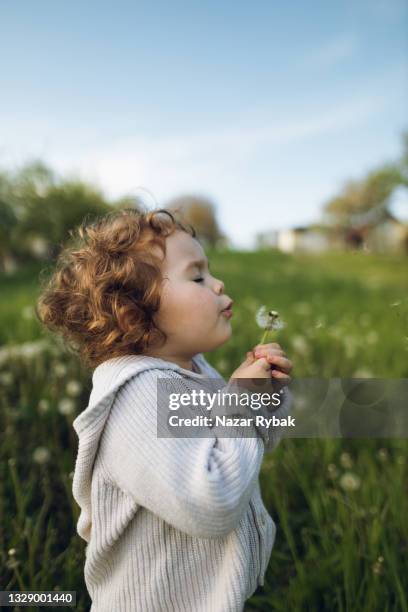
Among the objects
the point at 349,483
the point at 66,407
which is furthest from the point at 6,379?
the point at 349,483

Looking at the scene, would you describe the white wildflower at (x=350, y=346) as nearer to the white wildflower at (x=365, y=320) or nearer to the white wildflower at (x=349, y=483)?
the white wildflower at (x=365, y=320)

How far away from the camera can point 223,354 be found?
3.15 meters

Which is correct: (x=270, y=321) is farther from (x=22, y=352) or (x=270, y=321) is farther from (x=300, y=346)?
(x=300, y=346)

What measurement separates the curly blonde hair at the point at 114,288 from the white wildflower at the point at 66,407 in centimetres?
94

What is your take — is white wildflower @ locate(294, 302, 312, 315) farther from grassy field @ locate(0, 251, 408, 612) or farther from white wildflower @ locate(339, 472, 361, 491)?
white wildflower @ locate(339, 472, 361, 491)

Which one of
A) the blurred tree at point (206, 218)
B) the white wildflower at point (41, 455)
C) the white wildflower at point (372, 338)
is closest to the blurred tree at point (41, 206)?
the blurred tree at point (206, 218)

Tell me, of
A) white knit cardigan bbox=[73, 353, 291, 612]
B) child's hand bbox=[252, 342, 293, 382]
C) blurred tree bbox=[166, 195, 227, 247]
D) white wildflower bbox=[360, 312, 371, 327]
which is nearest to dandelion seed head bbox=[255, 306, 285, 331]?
child's hand bbox=[252, 342, 293, 382]

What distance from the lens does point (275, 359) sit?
106 cm

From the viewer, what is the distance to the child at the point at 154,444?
0.93 meters

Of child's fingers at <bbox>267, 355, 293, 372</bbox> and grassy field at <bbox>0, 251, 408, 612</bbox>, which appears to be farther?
grassy field at <bbox>0, 251, 408, 612</bbox>

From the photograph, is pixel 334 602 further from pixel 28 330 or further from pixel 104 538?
pixel 28 330

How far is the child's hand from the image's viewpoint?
1.06 metres

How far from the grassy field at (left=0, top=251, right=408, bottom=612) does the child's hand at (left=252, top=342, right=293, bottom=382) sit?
106 mm

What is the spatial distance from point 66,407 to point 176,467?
136cm
